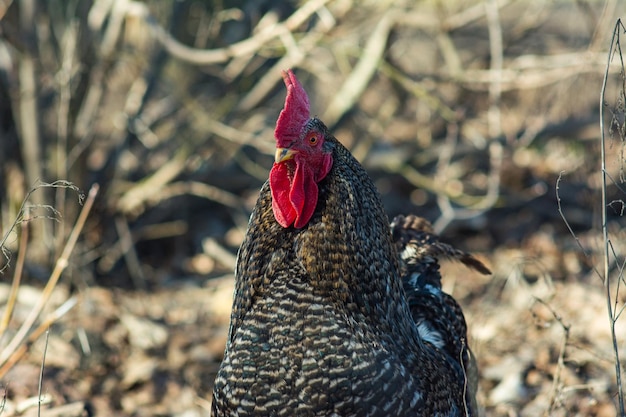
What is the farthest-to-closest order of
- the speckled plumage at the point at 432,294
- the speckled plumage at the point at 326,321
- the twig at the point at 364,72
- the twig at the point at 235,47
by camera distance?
the twig at the point at 364,72 < the twig at the point at 235,47 < the speckled plumage at the point at 432,294 < the speckled plumage at the point at 326,321

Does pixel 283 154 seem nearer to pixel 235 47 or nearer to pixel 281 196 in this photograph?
pixel 281 196

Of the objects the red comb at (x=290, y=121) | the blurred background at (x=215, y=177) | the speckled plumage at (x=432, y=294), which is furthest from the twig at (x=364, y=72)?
the red comb at (x=290, y=121)

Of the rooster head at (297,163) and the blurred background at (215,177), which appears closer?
the rooster head at (297,163)

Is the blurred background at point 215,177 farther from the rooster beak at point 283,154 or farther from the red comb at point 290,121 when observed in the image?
the rooster beak at point 283,154

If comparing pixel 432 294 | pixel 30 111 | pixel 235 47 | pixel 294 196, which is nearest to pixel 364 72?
pixel 235 47

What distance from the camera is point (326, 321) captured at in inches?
130

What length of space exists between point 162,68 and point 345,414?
17.0 feet

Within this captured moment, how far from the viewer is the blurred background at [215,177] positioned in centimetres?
573

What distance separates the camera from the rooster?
10.6 feet

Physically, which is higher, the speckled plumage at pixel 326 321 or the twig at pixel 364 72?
the twig at pixel 364 72

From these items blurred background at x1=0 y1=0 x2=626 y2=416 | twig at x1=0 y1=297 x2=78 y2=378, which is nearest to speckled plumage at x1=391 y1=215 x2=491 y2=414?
blurred background at x1=0 y1=0 x2=626 y2=416

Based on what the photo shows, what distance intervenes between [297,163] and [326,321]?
69 centimetres

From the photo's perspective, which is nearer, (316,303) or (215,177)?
(316,303)

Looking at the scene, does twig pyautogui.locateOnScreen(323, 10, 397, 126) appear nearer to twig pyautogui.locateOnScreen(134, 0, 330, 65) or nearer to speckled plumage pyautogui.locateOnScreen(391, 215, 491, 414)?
twig pyautogui.locateOnScreen(134, 0, 330, 65)
